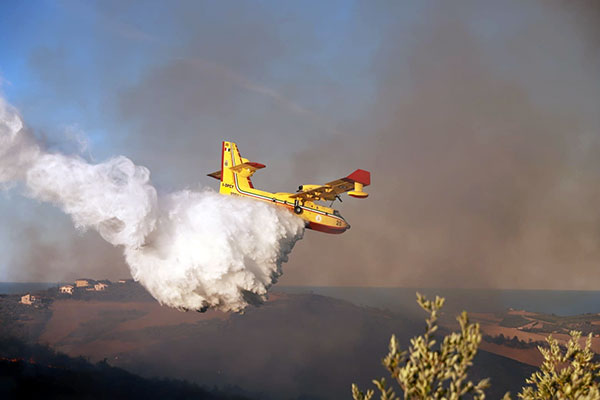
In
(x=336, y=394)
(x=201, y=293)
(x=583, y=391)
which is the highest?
(x=201, y=293)

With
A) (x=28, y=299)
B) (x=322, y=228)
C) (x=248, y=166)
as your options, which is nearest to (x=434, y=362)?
(x=248, y=166)

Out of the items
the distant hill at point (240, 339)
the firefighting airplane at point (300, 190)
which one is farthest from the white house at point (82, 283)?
the firefighting airplane at point (300, 190)

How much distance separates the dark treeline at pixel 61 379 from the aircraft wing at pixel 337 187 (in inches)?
3381

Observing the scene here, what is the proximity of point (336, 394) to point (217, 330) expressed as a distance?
49223mm

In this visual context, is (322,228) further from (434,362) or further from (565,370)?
(434,362)

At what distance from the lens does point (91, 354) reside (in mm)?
110000

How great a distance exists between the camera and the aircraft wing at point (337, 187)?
33594mm

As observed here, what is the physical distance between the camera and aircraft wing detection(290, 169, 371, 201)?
1323 inches

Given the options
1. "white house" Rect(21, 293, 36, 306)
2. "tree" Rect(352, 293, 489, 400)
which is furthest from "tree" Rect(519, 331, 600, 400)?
"white house" Rect(21, 293, 36, 306)

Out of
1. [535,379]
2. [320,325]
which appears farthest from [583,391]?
[320,325]

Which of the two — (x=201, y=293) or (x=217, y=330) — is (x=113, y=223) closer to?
(x=201, y=293)

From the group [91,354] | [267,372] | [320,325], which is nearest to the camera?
[91,354]

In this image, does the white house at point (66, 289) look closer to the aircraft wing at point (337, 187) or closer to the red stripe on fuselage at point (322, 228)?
the red stripe on fuselage at point (322, 228)

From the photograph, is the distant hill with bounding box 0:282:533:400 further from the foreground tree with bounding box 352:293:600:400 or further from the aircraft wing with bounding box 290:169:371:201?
the foreground tree with bounding box 352:293:600:400
